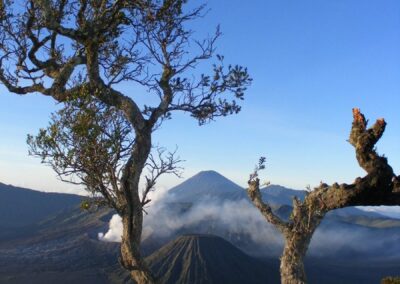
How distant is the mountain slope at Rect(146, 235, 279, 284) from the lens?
351 ft

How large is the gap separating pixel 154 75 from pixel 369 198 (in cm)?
523

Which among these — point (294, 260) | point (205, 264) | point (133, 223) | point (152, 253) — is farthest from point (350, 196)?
point (152, 253)

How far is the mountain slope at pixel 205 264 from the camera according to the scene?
351 ft

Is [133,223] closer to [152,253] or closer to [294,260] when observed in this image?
[294,260]

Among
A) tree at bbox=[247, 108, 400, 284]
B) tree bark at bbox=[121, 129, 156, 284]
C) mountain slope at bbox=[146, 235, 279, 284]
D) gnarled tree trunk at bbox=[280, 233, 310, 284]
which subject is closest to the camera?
tree at bbox=[247, 108, 400, 284]

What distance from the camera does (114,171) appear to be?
906 cm

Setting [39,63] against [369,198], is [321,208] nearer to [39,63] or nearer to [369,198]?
[369,198]

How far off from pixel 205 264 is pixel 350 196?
110 metres

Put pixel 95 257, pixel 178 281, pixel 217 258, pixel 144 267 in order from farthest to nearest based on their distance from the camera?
pixel 95 257, pixel 217 258, pixel 178 281, pixel 144 267

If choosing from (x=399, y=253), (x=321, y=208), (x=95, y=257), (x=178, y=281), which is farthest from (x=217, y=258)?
(x=321, y=208)

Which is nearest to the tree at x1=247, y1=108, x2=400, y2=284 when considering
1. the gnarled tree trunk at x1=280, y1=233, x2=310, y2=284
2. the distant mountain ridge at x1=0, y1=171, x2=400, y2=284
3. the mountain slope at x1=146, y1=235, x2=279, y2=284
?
the gnarled tree trunk at x1=280, y1=233, x2=310, y2=284

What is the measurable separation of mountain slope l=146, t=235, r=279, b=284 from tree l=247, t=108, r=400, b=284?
97513 mm

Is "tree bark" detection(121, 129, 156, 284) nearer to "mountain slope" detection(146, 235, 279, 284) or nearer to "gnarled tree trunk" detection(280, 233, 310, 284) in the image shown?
"gnarled tree trunk" detection(280, 233, 310, 284)

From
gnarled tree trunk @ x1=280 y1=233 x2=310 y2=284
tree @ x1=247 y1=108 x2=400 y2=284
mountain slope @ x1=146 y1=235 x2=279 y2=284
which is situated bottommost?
mountain slope @ x1=146 y1=235 x2=279 y2=284
